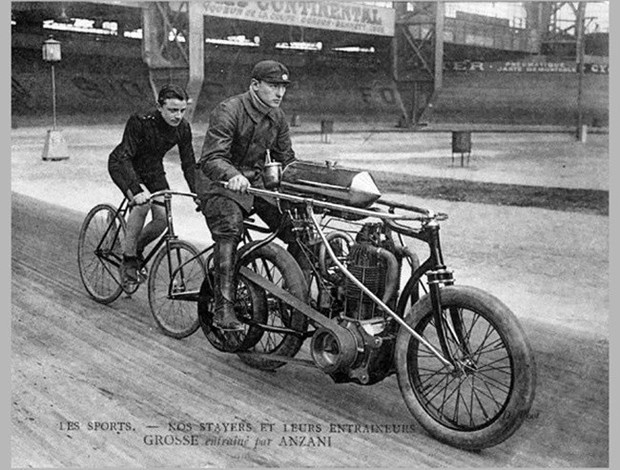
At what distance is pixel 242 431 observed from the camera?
338 centimetres

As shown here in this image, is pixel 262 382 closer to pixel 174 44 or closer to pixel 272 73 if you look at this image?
pixel 272 73

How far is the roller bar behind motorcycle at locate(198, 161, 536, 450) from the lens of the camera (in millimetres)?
3076

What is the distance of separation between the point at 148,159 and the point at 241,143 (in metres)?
1.20

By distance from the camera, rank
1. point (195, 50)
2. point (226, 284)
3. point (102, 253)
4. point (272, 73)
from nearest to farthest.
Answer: point (272, 73) → point (226, 284) → point (102, 253) → point (195, 50)

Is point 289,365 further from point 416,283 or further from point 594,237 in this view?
point 594,237

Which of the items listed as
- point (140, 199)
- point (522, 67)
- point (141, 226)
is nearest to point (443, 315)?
point (140, 199)

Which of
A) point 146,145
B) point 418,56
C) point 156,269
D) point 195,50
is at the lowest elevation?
point 156,269

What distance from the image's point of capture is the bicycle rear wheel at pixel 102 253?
528cm

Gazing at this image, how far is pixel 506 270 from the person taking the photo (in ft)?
18.5

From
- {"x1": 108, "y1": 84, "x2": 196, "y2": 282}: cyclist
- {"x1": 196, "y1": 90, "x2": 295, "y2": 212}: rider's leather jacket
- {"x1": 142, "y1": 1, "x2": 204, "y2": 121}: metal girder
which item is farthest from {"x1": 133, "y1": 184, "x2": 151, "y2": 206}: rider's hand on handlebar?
{"x1": 142, "y1": 1, "x2": 204, "y2": 121}: metal girder

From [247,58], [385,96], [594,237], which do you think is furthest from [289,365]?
[247,58]

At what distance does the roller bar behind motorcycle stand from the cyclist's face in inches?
40.6

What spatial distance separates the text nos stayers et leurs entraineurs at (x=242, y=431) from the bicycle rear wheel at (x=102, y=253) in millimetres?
1904

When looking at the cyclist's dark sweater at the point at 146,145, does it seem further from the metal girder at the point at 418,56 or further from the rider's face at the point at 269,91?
the metal girder at the point at 418,56
